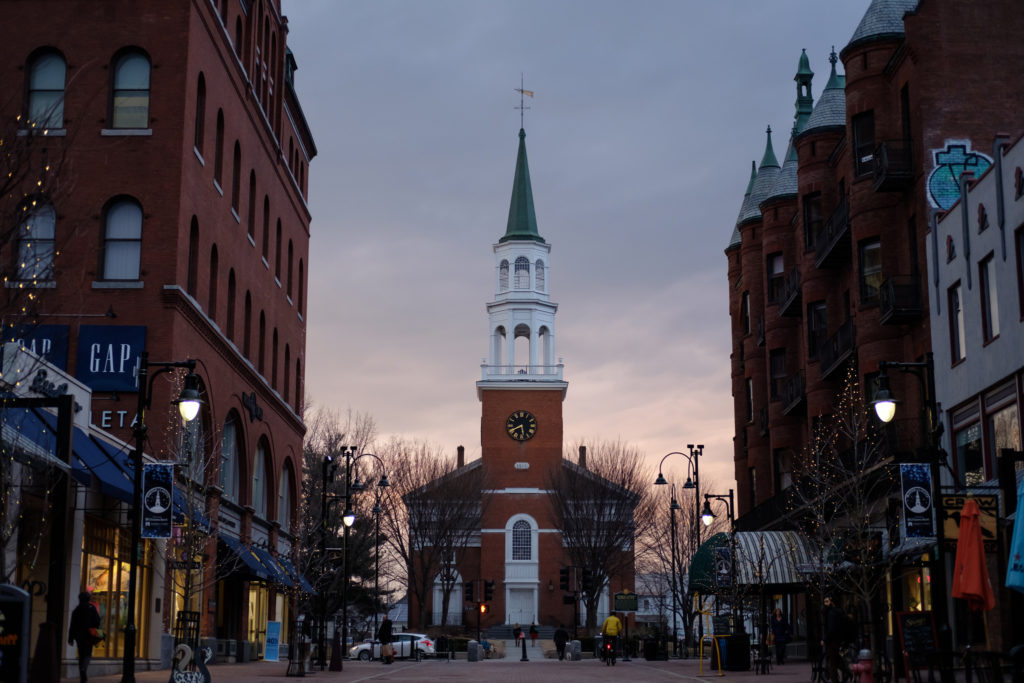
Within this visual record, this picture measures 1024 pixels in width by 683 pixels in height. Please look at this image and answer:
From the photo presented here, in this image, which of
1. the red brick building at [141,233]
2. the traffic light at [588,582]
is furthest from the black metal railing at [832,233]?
the traffic light at [588,582]

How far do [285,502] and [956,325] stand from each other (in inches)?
1271

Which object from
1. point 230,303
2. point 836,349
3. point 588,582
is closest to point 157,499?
point 230,303

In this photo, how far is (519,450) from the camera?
90.1 m

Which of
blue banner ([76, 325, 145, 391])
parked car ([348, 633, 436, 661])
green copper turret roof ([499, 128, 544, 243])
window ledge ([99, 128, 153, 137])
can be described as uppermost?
green copper turret roof ([499, 128, 544, 243])

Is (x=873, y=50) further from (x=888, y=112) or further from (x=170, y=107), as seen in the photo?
(x=170, y=107)

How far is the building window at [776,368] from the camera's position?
5253 cm

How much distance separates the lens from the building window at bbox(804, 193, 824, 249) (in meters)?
45.0

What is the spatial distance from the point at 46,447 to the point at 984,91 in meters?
25.2

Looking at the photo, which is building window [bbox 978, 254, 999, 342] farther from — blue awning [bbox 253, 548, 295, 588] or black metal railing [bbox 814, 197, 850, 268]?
blue awning [bbox 253, 548, 295, 588]

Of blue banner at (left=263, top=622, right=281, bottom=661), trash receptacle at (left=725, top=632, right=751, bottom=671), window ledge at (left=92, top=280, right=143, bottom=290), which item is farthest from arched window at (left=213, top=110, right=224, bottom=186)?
trash receptacle at (left=725, top=632, right=751, bottom=671)

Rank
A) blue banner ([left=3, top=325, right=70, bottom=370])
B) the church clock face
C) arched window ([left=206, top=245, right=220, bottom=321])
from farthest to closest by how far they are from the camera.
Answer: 1. the church clock face
2. arched window ([left=206, top=245, right=220, bottom=321])
3. blue banner ([left=3, top=325, right=70, bottom=370])

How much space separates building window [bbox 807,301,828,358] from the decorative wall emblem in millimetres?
11596

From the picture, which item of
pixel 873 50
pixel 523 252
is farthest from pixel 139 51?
pixel 523 252

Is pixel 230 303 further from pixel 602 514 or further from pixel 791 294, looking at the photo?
pixel 602 514
